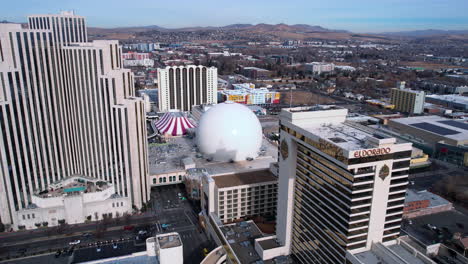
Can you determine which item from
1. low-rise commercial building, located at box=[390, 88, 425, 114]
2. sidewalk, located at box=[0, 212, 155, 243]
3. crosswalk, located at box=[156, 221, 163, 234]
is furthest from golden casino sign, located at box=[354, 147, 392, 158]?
low-rise commercial building, located at box=[390, 88, 425, 114]

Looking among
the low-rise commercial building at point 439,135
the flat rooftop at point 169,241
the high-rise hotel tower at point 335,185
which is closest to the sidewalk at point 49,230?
the flat rooftop at point 169,241

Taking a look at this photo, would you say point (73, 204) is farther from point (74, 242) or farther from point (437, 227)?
point (437, 227)

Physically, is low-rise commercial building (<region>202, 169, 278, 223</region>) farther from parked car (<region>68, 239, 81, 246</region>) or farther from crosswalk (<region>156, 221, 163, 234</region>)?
parked car (<region>68, 239, 81, 246</region>)

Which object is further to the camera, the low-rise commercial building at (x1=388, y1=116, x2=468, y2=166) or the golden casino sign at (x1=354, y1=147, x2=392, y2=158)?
the low-rise commercial building at (x1=388, y1=116, x2=468, y2=166)

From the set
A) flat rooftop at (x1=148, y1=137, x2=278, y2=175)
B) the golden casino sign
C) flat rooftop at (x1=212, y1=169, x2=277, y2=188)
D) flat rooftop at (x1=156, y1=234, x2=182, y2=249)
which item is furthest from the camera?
flat rooftop at (x1=148, y1=137, x2=278, y2=175)

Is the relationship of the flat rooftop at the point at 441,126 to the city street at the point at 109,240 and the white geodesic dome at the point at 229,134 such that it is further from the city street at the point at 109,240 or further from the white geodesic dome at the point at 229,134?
the city street at the point at 109,240

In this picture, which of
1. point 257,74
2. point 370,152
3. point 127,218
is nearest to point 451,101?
point 257,74
